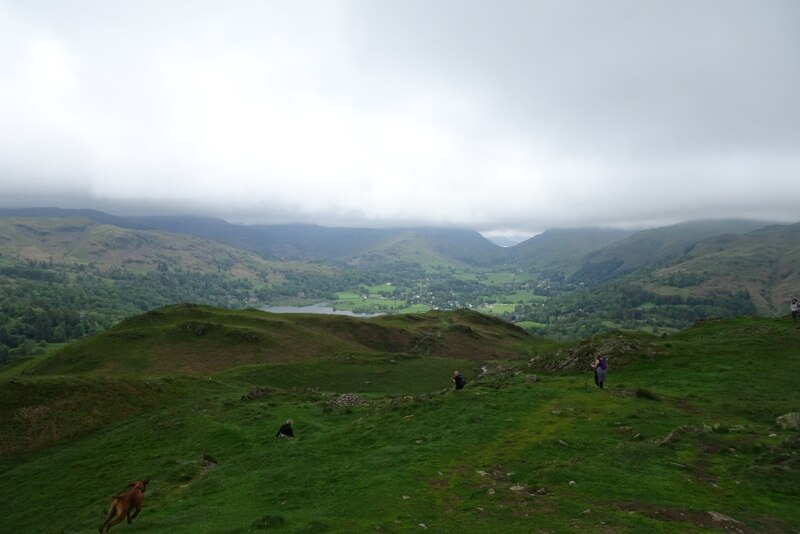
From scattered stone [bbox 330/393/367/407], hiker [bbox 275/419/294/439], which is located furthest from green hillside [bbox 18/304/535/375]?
hiker [bbox 275/419/294/439]

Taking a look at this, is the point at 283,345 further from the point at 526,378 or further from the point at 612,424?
the point at 612,424

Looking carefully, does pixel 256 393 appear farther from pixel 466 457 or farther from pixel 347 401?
pixel 466 457

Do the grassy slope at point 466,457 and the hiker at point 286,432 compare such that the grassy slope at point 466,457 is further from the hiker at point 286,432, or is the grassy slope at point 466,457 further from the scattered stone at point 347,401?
the scattered stone at point 347,401

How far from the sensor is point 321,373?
74438 millimetres

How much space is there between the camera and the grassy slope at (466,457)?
19766mm

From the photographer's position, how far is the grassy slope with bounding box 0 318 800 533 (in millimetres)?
19766

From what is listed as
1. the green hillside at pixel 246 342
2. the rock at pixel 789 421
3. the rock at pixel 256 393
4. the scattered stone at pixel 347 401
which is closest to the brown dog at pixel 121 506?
the scattered stone at pixel 347 401

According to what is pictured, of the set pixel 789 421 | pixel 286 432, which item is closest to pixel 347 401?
pixel 286 432

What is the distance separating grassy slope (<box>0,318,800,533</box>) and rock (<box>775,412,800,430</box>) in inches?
31.5

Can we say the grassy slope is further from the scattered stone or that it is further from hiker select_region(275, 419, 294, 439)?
the scattered stone

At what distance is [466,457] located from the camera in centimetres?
2688

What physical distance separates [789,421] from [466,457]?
934 inches

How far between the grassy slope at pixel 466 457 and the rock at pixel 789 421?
2.62 feet

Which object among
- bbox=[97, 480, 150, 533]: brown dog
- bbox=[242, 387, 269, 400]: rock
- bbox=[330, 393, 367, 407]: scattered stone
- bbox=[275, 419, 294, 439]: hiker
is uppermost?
bbox=[97, 480, 150, 533]: brown dog
